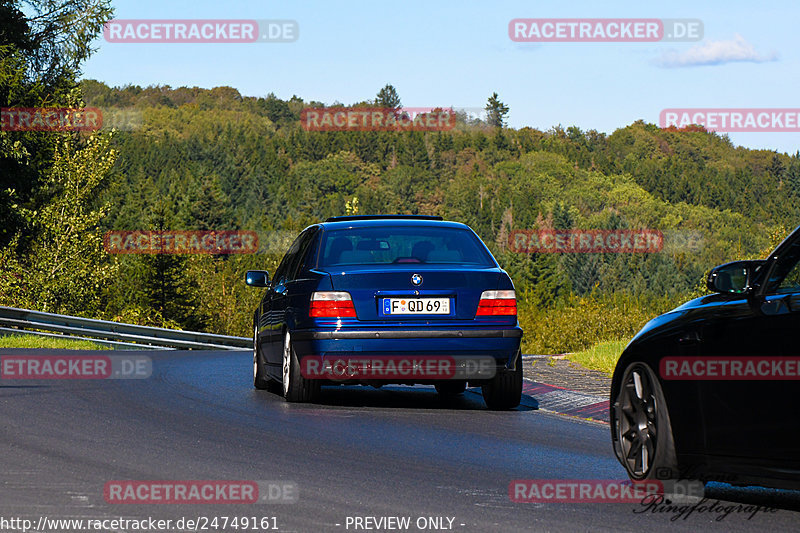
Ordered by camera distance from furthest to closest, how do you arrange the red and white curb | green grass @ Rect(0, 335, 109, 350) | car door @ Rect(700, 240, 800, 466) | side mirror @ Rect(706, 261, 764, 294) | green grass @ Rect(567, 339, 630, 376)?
green grass @ Rect(0, 335, 109, 350) < green grass @ Rect(567, 339, 630, 376) < the red and white curb < side mirror @ Rect(706, 261, 764, 294) < car door @ Rect(700, 240, 800, 466)

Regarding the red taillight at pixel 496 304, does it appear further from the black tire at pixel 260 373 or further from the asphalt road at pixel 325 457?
the black tire at pixel 260 373

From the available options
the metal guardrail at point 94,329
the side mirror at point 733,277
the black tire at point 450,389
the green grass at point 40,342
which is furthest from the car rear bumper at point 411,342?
the metal guardrail at point 94,329

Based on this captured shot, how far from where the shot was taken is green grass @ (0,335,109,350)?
73.6 feet

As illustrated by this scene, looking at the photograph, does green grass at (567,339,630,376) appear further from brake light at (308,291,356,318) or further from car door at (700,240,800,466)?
car door at (700,240,800,466)

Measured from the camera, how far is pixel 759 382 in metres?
5.85

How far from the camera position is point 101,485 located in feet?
22.1

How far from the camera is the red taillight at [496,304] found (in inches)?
423

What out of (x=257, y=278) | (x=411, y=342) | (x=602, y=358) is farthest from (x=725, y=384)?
(x=602, y=358)

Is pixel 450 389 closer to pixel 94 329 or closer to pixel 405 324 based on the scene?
pixel 405 324

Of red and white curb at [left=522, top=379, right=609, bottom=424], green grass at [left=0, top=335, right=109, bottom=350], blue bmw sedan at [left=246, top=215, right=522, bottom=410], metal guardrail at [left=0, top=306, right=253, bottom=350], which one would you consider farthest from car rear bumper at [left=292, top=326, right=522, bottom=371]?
metal guardrail at [left=0, top=306, right=253, bottom=350]

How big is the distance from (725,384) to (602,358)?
974cm

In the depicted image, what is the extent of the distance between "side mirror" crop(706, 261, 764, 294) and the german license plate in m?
4.80

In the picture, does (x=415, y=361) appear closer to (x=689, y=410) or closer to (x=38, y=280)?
(x=689, y=410)

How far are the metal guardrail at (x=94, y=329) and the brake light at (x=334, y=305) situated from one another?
14.4 m
